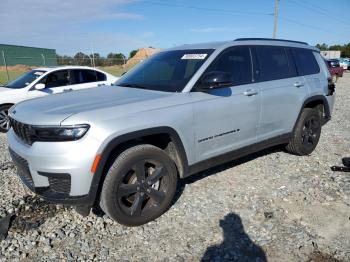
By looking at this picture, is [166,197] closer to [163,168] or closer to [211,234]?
[163,168]

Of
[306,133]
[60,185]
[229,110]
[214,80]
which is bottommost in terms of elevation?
[306,133]

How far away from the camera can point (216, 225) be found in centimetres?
352

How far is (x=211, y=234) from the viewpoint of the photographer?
3361 mm

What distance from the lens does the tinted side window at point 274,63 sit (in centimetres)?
462

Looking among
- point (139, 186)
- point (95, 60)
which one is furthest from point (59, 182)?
point (95, 60)

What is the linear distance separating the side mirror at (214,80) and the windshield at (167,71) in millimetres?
182

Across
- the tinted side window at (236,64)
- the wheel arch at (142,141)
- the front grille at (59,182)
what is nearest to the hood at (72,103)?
the wheel arch at (142,141)

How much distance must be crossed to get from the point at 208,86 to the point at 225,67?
1.94ft

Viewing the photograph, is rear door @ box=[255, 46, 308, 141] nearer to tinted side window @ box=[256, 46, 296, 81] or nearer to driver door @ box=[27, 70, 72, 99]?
A: tinted side window @ box=[256, 46, 296, 81]

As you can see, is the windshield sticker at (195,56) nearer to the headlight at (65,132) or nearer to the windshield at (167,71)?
the windshield at (167,71)

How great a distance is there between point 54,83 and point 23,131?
5619mm

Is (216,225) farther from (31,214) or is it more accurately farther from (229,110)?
(31,214)

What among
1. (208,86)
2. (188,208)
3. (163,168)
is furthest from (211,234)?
(208,86)

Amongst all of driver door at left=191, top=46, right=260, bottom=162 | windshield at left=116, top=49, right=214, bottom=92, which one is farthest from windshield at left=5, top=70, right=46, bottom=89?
driver door at left=191, top=46, right=260, bottom=162
